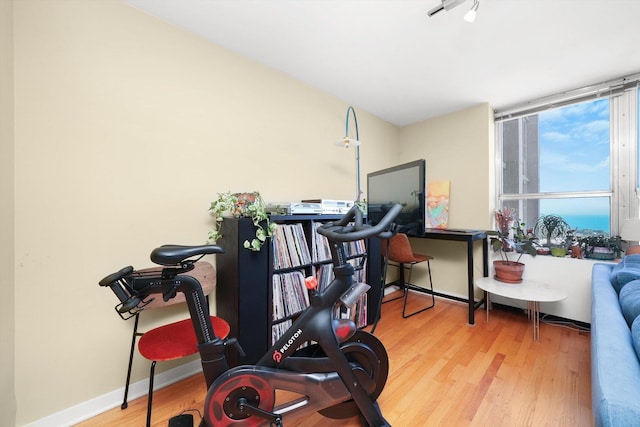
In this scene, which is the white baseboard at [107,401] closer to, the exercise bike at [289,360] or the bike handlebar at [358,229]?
the exercise bike at [289,360]

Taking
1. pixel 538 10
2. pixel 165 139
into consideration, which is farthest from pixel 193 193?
pixel 538 10

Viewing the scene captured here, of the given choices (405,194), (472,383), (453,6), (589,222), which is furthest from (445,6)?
(589,222)

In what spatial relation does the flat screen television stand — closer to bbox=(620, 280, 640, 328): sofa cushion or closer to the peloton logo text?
bbox=(620, 280, 640, 328): sofa cushion

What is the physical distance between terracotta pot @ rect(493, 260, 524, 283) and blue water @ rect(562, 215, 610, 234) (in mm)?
699

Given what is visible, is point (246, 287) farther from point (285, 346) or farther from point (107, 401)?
point (107, 401)

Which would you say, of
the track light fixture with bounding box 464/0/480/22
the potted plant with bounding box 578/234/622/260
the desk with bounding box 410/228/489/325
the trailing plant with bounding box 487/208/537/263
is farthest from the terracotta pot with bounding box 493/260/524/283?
the track light fixture with bounding box 464/0/480/22

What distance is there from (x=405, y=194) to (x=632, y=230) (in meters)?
1.77

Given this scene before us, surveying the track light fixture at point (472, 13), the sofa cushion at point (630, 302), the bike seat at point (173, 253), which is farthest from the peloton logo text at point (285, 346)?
the track light fixture at point (472, 13)

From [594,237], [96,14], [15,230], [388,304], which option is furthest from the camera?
[388,304]

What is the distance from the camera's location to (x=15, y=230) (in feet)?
3.75

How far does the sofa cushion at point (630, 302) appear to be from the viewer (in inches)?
41.3

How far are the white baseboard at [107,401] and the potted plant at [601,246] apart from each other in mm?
3476

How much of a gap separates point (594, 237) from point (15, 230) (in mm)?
4170

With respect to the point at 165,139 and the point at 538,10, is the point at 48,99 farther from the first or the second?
the point at 538,10
